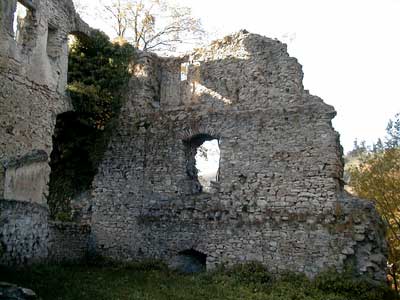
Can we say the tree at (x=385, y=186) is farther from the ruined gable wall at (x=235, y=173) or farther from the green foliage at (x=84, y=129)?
the green foliage at (x=84, y=129)

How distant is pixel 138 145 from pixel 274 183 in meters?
4.66

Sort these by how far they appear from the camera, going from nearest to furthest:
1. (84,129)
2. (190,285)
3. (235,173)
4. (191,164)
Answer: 1. (190,285)
2. (235,173)
3. (191,164)
4. (84,129)

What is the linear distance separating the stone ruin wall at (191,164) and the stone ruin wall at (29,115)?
34mm

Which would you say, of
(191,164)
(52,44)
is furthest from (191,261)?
(52,44)

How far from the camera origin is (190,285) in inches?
370

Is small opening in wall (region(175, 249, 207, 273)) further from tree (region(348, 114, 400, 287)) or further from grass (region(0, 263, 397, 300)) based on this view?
tree (region(348, 114, 400, 287))

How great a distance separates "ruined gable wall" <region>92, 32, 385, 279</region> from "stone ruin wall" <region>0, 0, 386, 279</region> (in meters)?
0.03

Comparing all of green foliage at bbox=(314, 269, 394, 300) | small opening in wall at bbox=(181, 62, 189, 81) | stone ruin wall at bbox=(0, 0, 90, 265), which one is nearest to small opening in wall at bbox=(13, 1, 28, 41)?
stone ruin wall at bbox=(0, 0, 90, 265)

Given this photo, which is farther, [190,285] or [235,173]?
[235,173]

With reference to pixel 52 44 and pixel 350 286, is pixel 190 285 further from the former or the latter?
pixel 52 44

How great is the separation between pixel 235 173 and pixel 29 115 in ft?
18.6

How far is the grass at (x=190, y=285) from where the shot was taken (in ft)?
25.7

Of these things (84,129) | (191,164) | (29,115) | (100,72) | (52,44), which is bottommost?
(191,164)

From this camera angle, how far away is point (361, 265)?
9328 mm
